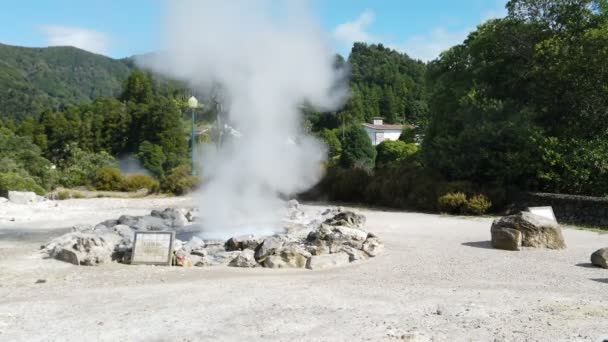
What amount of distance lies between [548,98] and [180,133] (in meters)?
36.7

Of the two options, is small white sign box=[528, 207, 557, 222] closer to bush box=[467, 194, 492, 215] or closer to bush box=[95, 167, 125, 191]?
bush box=[467, 194, 492, 215]

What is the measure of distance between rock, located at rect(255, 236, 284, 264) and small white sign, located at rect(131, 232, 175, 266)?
1.54 metres

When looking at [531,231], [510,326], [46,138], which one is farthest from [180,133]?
[510,326]

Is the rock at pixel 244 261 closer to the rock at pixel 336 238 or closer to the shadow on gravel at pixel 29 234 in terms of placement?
the rock at pixel 336 238

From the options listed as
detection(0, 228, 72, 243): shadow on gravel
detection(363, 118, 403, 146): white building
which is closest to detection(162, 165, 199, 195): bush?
detection(0, 228, 72, 243): shadow on gravel

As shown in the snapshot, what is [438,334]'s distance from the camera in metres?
6.31

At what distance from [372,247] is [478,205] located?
8072 mm

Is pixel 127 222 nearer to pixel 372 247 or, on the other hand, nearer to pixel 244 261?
pixel 244 261

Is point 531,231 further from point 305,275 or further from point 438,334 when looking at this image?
point 438,334

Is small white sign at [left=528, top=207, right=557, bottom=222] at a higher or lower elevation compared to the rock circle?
higher

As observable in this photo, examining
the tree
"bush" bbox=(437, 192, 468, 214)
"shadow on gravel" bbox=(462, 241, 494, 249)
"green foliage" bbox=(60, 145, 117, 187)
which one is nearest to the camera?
"shadow on gravel" bbox=(462, 241, 494, 249)

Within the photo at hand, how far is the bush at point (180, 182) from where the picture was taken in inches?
1073

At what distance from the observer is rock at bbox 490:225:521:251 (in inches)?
473

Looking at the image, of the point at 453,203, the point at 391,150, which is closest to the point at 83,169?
the point at 391,150
